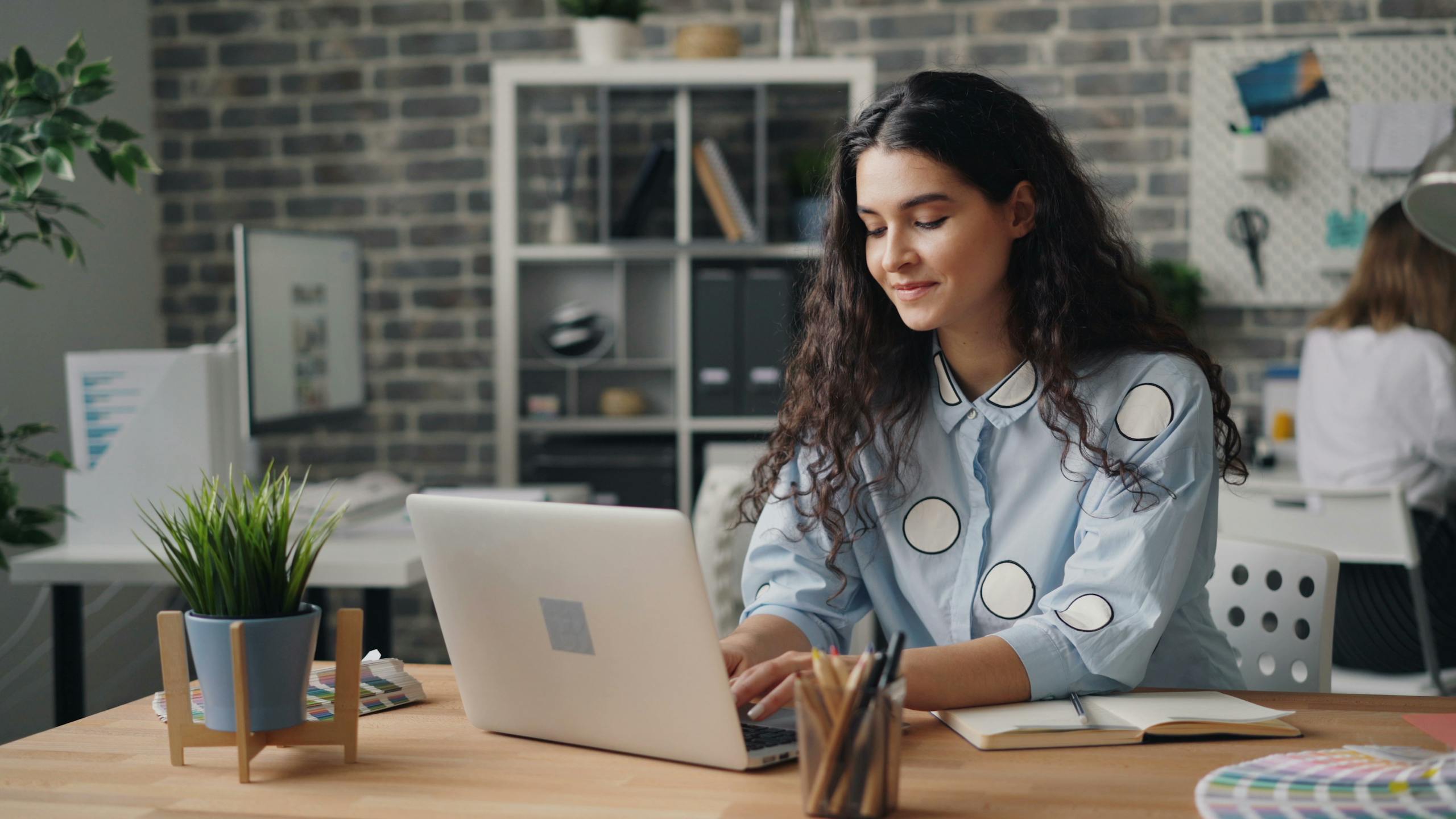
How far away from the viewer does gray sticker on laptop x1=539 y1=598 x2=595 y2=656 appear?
41.9 inches

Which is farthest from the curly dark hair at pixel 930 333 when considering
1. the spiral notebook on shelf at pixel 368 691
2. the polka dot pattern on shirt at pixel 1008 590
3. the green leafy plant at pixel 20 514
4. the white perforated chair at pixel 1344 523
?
the green leafy plant at pixel 20 514

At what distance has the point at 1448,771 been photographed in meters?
0.95

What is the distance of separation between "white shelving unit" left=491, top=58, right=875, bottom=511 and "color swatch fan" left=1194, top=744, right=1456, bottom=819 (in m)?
2.51

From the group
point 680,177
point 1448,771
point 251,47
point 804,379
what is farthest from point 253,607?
point 251,47

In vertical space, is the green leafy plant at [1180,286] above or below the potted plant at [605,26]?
below

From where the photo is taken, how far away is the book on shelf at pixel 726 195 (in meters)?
3.57

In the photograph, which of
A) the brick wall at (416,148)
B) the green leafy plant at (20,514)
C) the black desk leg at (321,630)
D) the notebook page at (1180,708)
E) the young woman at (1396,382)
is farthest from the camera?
the brick wall at (416,148)

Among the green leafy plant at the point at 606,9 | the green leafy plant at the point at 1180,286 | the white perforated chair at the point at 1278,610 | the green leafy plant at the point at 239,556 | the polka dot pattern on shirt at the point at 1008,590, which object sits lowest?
the white perforated chair at the point at 1278,610

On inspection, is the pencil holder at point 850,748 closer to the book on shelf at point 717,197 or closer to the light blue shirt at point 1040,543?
the light blue shirt at point 1040,543

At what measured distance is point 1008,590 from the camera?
140 centimetres

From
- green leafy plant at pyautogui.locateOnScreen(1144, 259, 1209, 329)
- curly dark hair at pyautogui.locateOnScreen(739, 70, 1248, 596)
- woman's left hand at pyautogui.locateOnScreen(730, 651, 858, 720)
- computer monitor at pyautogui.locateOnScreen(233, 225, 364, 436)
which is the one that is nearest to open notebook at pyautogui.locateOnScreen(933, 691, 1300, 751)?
woman's left hand at pyautogui.locateOnScreen(730, 651, 858, 720)

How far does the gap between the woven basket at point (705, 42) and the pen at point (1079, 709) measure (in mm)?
2643

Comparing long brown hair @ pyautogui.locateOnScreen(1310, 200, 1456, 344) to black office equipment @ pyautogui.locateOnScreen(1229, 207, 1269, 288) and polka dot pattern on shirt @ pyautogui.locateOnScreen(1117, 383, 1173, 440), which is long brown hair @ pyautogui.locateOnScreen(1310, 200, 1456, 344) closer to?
black office equipment @ pyautogui.locateOnScreen(1229, 207, 1269, 288)

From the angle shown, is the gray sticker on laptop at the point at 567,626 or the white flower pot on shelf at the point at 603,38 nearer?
the gray sticker on laptop at the point at 567,626
